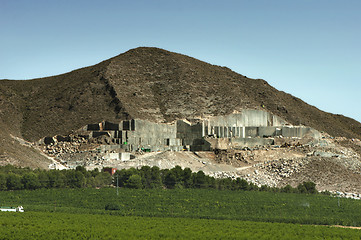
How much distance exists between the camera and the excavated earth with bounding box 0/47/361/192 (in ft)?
227

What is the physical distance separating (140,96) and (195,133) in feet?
86.7

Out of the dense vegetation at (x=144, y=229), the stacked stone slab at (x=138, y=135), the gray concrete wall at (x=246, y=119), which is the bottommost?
the dense vegetation at (x=144, y=229)

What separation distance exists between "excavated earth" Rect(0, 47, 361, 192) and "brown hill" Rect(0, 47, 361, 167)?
222mm

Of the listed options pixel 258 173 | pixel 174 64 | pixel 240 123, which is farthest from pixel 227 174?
pixel 174 64

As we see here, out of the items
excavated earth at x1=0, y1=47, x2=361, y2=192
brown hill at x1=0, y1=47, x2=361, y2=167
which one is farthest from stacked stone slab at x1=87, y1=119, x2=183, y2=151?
brown hill at x1=0, y1=47, x2=361, y2=167

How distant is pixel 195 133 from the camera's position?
88.8m

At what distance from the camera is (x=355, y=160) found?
76.8 meters

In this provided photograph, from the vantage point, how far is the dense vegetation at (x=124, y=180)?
54000mm

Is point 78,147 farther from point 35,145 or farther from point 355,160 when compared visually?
point 355,160

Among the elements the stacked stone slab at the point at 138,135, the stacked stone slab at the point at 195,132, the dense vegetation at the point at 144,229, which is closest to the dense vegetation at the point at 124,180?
the dense vegetation at the point at 144,229

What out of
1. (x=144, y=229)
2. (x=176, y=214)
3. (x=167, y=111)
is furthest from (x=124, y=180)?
(x=167, y=111)

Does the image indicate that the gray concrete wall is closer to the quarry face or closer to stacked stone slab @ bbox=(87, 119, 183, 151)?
the quarry face

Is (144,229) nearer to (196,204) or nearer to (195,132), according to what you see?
(196,204)

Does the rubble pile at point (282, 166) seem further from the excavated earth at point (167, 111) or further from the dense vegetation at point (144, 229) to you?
the dense vegetation at point (144, 229)
